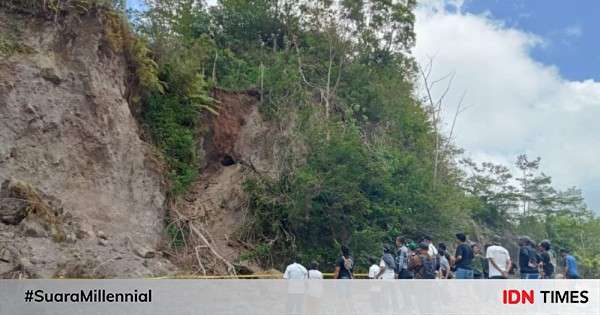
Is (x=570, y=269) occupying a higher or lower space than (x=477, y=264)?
higher

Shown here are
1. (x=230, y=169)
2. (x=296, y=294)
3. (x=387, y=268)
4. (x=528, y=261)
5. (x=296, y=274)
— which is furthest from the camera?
(x=230, y=169)

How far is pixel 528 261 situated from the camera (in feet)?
31.1

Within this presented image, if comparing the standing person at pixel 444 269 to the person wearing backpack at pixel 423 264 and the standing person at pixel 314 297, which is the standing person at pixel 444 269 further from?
the standing person at pixel 314 297

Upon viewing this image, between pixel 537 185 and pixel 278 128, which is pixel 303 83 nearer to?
pixel 278 128

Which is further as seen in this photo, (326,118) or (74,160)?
(326,118)

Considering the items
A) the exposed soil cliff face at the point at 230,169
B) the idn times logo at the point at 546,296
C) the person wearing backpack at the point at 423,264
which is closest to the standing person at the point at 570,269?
the idn times logo at the point at 546,296

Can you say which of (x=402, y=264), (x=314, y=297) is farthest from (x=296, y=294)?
(x=402, y=264)

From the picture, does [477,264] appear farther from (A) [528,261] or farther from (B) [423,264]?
(B) [423,264]

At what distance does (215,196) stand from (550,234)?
23.0 meters

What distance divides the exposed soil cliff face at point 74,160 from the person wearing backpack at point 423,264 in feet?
17.4

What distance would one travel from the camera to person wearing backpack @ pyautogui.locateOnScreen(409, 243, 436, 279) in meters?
9.45

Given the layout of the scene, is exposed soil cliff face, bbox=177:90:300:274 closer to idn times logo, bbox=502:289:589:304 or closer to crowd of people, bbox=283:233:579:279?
crowd of people, bbox=283:233:579:279

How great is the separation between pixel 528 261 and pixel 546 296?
1269 mm

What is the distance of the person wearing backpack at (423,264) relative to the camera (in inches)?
372
